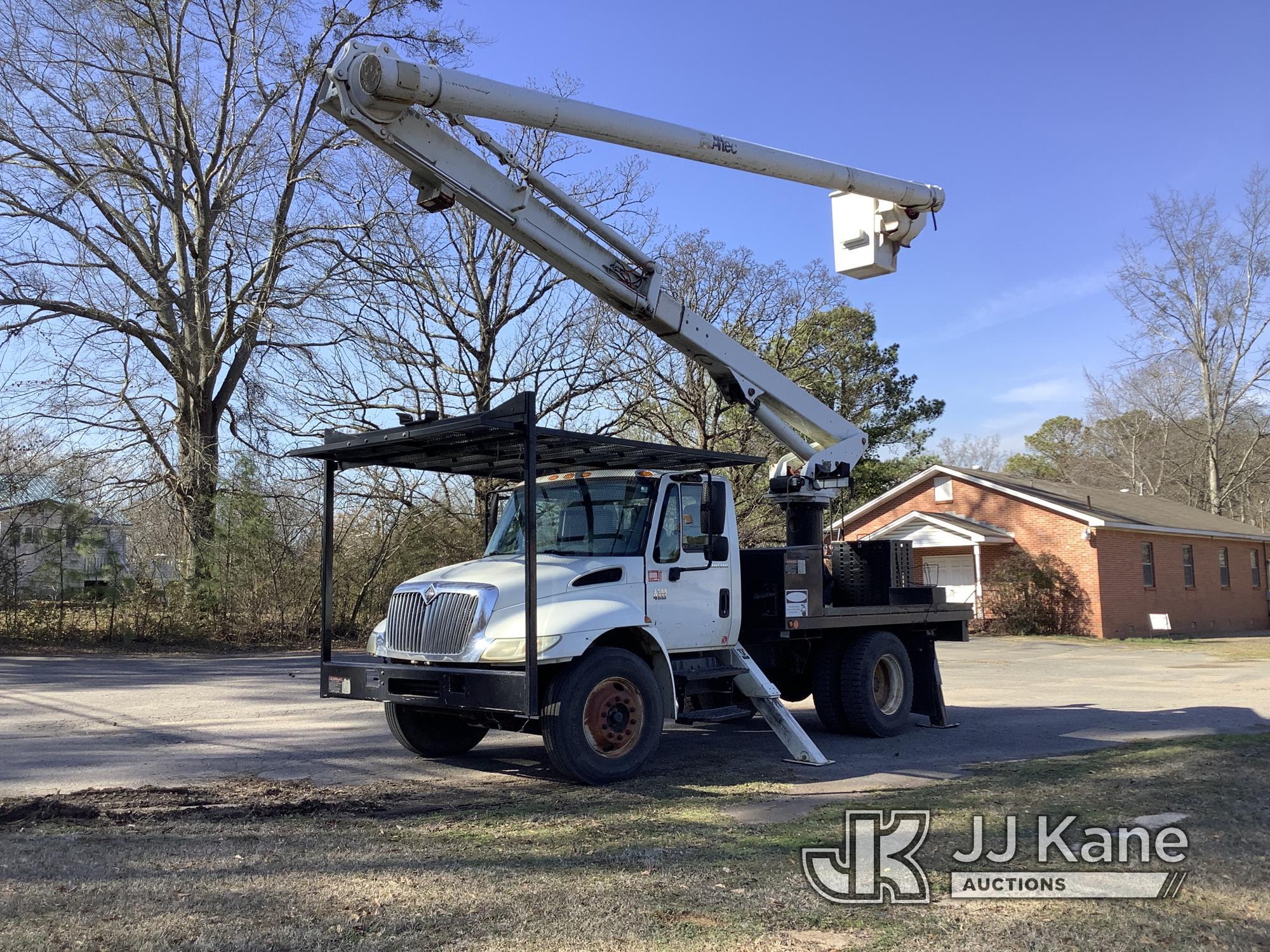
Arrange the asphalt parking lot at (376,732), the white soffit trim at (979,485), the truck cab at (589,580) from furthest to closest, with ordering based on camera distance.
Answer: the white soffit trim at (979,485) → the asphalt parking lot at (376,732) → the truck cab at (589,580)

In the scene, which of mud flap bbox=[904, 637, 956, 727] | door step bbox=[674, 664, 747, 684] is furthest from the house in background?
mud flap bbox=[904, 637, 956, 727]

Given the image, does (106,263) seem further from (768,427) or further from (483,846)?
(483,846)

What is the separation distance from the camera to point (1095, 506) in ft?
104

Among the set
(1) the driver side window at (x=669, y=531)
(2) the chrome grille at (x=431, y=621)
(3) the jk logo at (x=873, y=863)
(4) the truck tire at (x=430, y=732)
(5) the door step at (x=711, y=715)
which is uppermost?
(1) the driver side window at (x=669, y=531)

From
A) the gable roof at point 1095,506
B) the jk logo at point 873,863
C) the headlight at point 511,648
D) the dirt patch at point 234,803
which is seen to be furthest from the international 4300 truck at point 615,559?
the gable roof at point 1095,506

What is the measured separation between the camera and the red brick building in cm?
2942

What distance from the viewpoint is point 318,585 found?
882 inches

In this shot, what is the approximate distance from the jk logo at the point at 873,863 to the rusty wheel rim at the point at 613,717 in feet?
6.90

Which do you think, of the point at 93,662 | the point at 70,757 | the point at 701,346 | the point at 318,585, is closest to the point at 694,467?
the point at 701,346

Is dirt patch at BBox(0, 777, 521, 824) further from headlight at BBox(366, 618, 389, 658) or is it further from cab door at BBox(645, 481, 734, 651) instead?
cab door at BBox(645, 481, 734, 651)

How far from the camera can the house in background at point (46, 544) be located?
19.5m

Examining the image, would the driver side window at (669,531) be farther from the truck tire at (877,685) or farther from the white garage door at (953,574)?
the white garage door at (953,574)

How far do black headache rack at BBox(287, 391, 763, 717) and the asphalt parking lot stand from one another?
91 centimetres

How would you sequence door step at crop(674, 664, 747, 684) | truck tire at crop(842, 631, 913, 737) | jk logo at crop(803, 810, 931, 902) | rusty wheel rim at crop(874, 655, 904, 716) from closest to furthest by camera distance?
1. jk logo at crop(803, 810, 931, 902)
2. door step at crop(674, 664, 747, 684)
3. truck tire at crop(842, 631, 913, 737)
4. rusty wheel rim at crop(874, 655, 904, 716)
